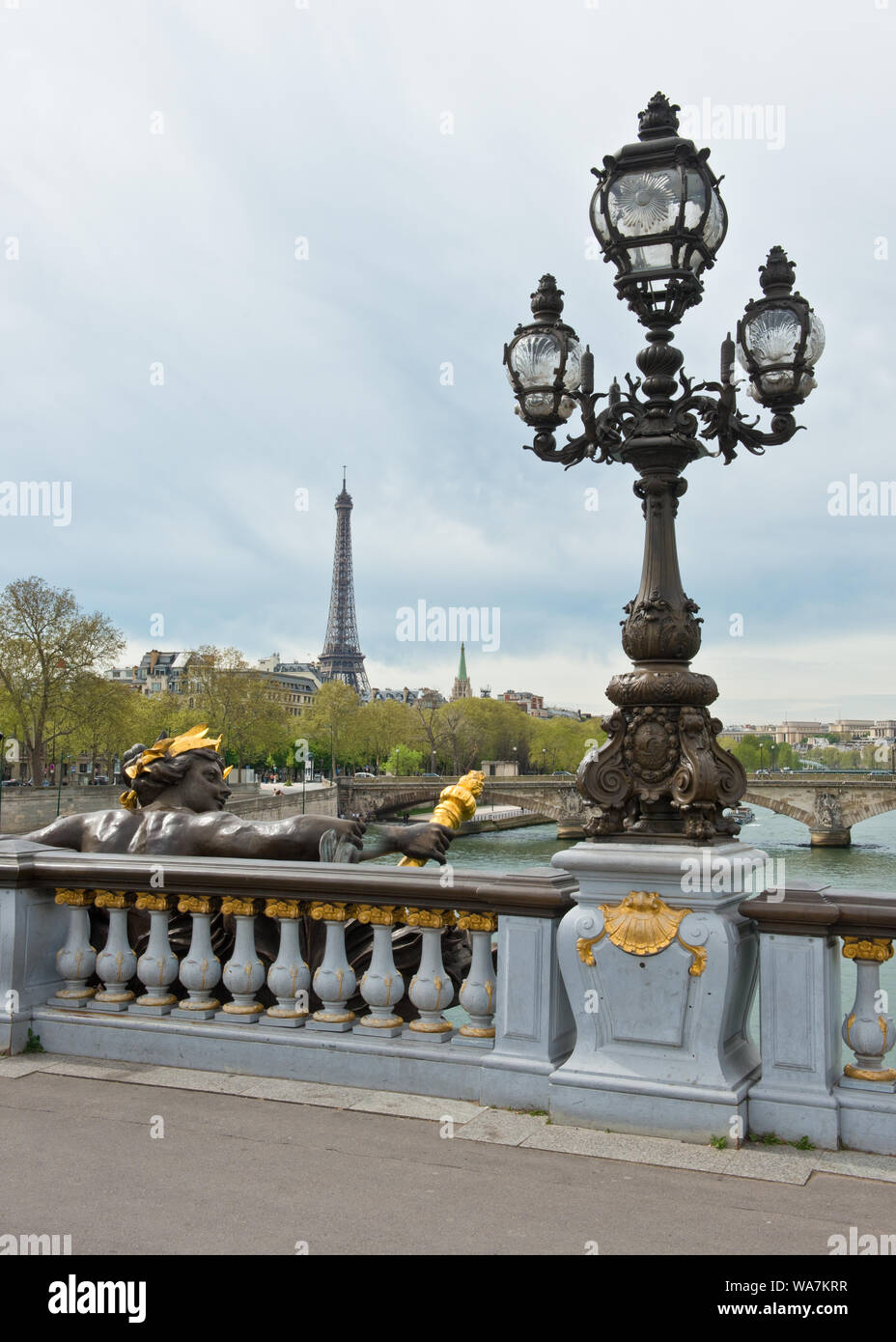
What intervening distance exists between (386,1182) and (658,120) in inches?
200

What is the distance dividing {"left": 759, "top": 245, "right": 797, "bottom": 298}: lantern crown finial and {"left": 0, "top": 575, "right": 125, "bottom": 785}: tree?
5395cm

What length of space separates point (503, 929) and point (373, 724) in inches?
4070

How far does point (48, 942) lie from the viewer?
21.8 ft

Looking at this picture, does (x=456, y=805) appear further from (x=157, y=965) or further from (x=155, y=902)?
(x=157, y=965)

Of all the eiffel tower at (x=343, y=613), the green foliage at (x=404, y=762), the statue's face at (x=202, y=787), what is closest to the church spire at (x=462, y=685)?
the eiffel tower at (x=343, y=613)

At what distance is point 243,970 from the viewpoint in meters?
6.05

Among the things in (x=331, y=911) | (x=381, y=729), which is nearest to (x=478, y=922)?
(x=331, y=911)

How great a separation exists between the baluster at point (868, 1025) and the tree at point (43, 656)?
54866mm

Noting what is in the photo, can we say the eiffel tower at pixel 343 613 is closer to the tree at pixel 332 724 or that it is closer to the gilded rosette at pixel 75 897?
the tree at pixel 332 724

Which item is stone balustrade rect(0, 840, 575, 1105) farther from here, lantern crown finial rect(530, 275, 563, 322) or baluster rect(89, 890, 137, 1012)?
lantern crown finial rect(530, 275, 563, 322)

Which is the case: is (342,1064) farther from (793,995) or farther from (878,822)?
(878,822)

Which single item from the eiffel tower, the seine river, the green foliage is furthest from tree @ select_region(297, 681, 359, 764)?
the eiffel tower

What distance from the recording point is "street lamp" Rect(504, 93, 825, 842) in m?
5.27
